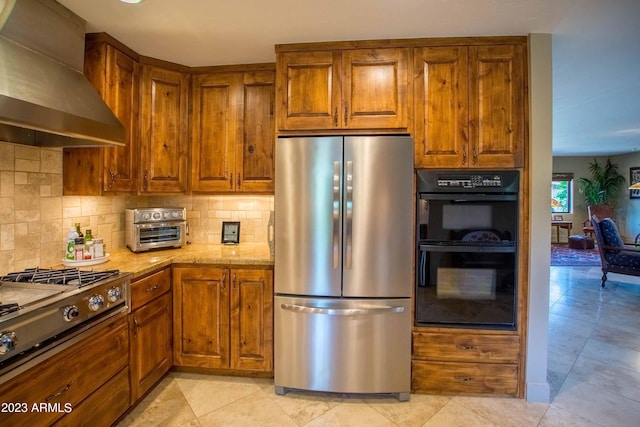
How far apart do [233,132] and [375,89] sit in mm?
1157

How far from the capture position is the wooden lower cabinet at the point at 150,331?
1907mm

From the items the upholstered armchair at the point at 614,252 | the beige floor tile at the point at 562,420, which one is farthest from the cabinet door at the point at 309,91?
the upholstered armchair at the point at 614,252

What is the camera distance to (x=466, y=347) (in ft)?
6.83

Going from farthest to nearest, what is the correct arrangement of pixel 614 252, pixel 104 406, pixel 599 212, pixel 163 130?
1. pixel 599 212
2. pixel 614 252
3. pixel 163 130
4. pixel 104 406

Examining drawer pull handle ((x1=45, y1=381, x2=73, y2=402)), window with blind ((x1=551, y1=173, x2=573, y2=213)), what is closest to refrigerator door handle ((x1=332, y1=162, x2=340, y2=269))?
drawer pull handle ((x1=45, y1=381, x2=73, y2=402))

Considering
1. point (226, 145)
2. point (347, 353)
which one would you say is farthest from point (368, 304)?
point (226, 145)

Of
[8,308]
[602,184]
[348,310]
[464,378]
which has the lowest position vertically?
[464,378]

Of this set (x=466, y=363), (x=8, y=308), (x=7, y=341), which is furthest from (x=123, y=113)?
(x=466, y=363)

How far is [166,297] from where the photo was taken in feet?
7.24

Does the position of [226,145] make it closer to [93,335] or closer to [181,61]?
[181,61]

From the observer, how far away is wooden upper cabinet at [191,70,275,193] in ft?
8.22

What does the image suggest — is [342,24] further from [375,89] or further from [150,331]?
[150,331]

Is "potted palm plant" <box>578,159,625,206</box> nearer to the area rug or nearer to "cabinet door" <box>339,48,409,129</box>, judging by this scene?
the area rug

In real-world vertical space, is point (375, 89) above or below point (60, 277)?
above
